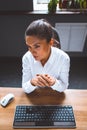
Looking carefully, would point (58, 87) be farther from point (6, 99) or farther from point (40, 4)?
point (40, 4)

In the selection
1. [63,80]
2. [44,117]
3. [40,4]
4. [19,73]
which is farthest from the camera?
[40,4]

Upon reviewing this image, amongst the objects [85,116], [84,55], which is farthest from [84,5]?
[85,116]

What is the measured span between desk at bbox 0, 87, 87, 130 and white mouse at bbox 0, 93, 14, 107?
2cm

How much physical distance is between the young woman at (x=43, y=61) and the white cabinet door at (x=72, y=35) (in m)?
1.54

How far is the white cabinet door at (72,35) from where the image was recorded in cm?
292

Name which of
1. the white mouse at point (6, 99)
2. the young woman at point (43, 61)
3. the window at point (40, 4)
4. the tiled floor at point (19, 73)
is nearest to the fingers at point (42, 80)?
the young woman at point (43, 61)

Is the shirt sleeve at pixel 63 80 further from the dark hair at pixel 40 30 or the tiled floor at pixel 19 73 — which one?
the tiled floor at pixel 19 73

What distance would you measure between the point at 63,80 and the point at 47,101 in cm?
22

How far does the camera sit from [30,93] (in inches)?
52.1

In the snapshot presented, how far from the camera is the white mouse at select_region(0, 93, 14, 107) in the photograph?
123 cm

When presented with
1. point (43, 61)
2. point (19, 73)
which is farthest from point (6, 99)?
point (19, 73)

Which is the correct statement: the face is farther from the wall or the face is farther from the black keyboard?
the wall

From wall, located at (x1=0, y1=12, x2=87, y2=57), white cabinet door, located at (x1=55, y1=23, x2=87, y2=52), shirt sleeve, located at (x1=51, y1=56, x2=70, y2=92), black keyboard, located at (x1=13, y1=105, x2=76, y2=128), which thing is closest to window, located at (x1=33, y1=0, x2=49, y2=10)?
wall, located at (x1=0, y1=12, x2=87, y2=57)

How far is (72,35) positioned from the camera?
3004 millimetres
